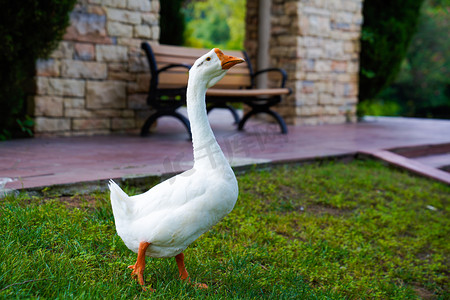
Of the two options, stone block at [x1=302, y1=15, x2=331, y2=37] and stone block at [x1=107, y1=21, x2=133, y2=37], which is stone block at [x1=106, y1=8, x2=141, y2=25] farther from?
stone block at [x1=302, y1=15, x2=331, y2=37]

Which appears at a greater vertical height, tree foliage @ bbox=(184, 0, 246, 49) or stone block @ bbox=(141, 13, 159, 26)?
tree foliage @ bbox=(184, 0, 246, 49)

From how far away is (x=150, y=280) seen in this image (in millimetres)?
2164

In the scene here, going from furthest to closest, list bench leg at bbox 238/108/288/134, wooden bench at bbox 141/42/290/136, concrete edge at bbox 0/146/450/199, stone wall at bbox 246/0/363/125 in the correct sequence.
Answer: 1. stone wall at bbox 246/0/363/125
2. bench leg at bbox 238/108/288/134
3. wooden bench at bbox 141/42/290/136
4. concrete edge at bbox 0/146/450/199

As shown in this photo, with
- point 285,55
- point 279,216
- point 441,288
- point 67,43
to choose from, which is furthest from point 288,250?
point 285,55

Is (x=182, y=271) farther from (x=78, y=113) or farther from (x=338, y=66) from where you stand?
(x=338, y=66)

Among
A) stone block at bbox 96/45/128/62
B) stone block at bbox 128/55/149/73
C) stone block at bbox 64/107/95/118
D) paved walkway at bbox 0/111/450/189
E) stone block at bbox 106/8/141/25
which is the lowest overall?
paved walkway at bbox 0/111/450/189

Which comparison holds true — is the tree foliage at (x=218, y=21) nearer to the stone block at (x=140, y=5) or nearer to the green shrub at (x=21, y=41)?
the stone block at (x=140, y=5)

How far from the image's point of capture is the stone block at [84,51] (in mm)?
5562

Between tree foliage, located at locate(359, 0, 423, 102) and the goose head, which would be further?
tree foliage, located at locate(359, 0, 423, 102)

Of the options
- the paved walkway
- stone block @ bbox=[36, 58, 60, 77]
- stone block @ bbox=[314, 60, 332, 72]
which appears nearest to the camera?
the paved walkway

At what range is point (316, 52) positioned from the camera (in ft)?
26.2

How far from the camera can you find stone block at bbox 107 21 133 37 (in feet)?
19.1

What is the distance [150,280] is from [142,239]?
1.12 ft

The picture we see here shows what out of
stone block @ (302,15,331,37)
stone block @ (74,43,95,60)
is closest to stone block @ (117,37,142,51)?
stone block @ (74,43,95,60)
